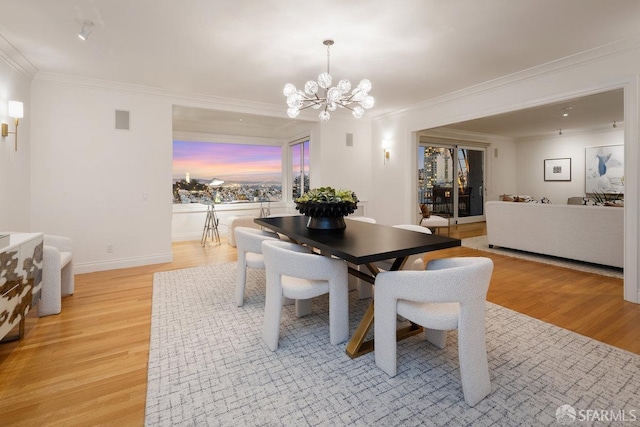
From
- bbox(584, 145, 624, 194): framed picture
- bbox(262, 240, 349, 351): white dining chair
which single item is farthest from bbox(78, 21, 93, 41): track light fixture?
bbox(584, 145, 624, 194): framed picture

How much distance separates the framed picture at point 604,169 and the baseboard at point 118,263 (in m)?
10.3

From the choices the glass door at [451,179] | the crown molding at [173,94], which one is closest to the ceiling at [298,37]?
the crown molding at [173,94]

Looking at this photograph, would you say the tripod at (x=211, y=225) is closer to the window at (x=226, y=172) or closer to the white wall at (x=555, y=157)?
the window at (x=226, y=172)

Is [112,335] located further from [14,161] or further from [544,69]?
[544,69]

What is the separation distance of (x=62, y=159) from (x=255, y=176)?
14.7 feet

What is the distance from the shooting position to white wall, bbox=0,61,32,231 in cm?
329

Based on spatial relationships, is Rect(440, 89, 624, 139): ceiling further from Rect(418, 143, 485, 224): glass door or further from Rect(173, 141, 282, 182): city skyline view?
Rect(173, 141, 282, 182): city skyline view

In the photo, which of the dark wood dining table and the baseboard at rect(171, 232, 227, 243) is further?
the baseboard at rect(171, 232, 227, 243)

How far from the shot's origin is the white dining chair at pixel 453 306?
5.40ft

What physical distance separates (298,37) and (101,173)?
10.8 feet

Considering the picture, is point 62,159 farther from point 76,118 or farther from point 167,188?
point 167,188

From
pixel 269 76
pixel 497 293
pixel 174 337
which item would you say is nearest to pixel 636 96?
pixel 497 293

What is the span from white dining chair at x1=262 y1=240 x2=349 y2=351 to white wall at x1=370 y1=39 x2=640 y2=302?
10.1 ft

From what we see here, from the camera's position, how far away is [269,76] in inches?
161
